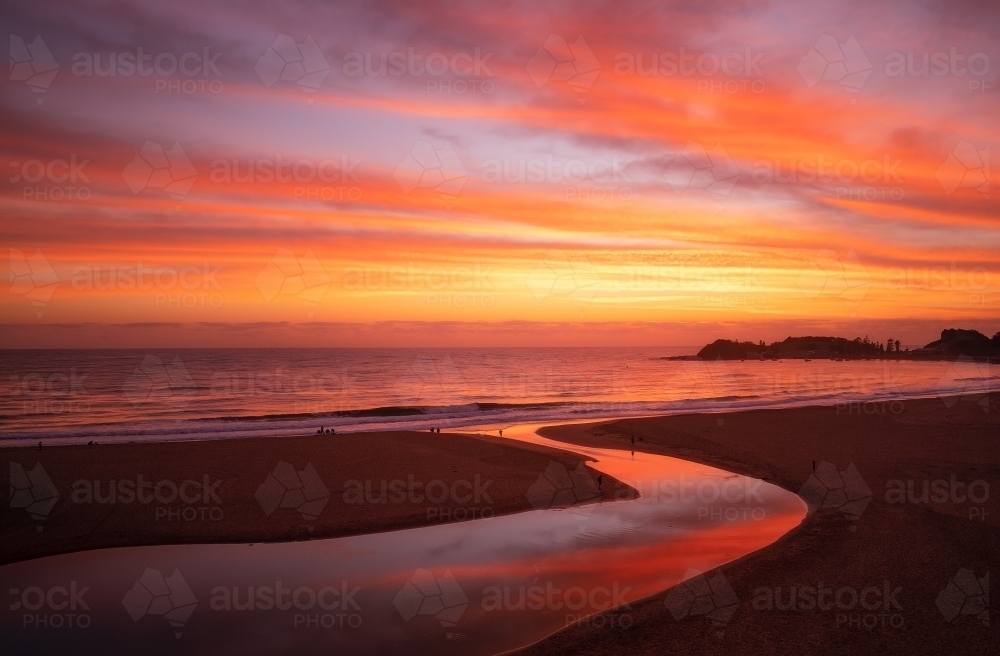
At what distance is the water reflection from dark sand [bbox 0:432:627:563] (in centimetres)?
82

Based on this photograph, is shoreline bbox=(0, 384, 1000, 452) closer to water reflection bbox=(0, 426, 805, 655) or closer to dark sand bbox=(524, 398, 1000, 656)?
dark sand bbox=(524, 398, 1000, 656)

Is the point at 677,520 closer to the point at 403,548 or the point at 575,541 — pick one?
the point at 575,541

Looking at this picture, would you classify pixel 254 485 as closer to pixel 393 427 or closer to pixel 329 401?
pixel 393 427

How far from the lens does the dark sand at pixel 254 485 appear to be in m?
14.1

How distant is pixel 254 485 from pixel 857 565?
1570 centimetres

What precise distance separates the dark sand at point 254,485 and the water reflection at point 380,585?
82cm

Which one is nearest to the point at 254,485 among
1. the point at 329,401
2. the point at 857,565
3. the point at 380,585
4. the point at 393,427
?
the point at 380,585

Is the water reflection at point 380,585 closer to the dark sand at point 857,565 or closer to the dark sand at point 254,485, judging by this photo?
the dark sand at point 857,565

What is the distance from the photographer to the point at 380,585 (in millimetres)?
11148

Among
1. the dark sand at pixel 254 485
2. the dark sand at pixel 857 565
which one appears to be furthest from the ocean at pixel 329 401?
the dark sand at pixel 857 565

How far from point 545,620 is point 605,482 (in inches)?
438

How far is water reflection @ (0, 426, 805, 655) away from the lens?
903 centimetres

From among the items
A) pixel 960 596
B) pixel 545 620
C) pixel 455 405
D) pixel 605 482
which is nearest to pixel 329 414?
pixel 455 405

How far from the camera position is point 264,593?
10727 millimetres
